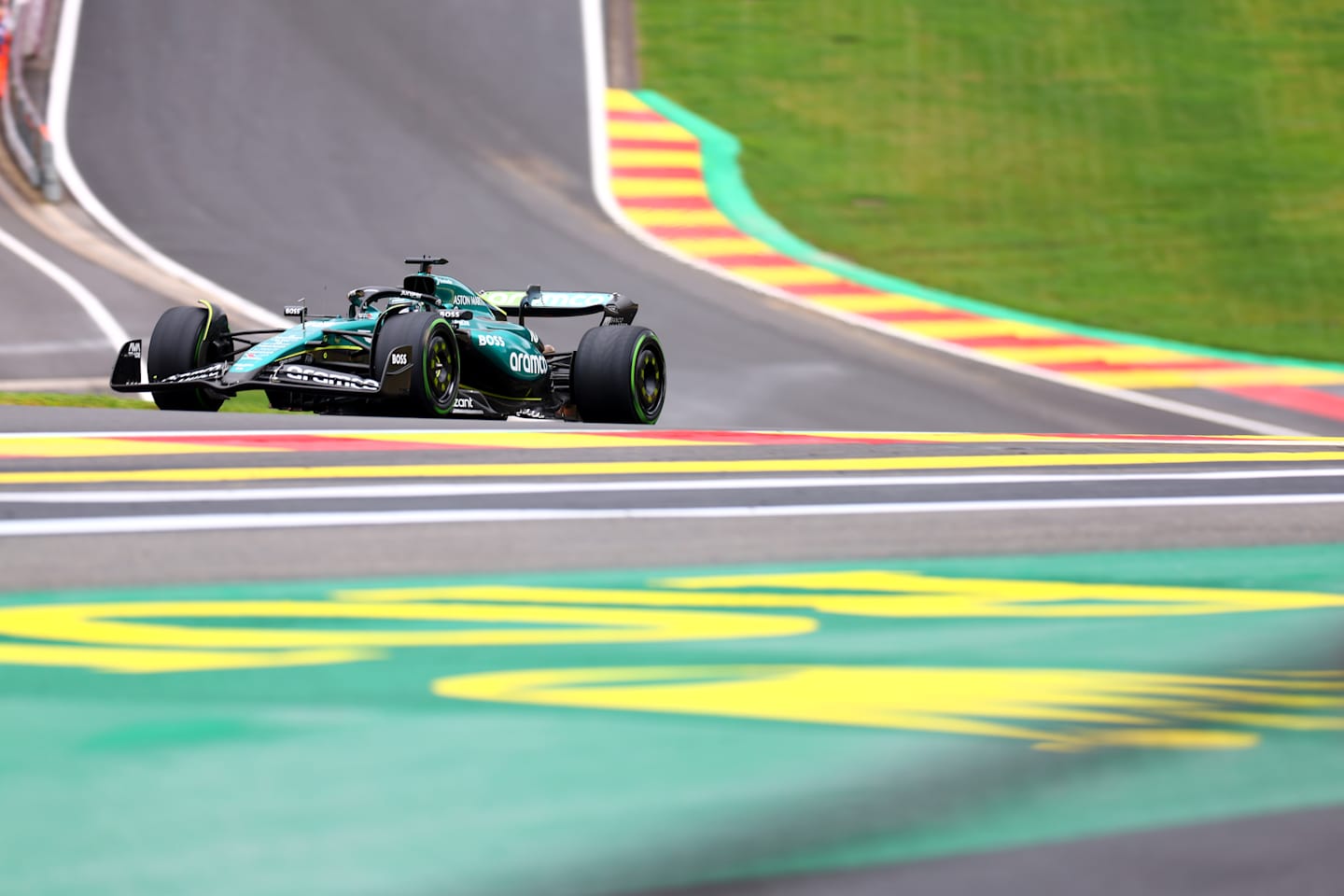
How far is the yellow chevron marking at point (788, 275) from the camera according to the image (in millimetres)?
17172

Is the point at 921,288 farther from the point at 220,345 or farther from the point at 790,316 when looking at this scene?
the point at 220,345

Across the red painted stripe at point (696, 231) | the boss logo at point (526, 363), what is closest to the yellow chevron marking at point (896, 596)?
the boss logo at point (526, 363)

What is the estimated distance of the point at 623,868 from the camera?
2703mm

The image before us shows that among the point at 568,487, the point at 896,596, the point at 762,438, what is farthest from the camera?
the point at 762,438

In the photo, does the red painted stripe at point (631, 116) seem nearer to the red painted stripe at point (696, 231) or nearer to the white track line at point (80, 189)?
the red painted stripe at point (696, 231)

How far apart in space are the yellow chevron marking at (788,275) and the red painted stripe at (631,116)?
5.11 meters

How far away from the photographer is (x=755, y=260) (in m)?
17.8

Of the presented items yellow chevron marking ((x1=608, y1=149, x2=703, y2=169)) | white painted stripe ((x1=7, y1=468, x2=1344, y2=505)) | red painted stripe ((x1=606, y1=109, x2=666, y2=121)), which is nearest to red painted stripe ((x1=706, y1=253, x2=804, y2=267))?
yellow chevron marking ((x1=608, y1=149, x2=703, y2=169))

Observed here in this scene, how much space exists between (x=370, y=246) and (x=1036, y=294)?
23.0ft

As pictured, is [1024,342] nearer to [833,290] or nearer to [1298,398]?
[833,290]

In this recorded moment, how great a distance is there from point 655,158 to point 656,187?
3.27 feet

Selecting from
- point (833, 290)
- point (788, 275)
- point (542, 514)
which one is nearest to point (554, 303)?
point (542, 514)

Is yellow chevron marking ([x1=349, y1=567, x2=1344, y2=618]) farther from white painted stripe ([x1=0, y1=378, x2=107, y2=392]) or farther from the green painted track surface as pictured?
white painted stripe ([x1=0, y1=378, x2=107, y2=392])

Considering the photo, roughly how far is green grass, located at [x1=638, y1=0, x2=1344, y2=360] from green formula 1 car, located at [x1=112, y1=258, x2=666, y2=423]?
723 centimetres
